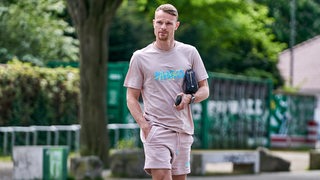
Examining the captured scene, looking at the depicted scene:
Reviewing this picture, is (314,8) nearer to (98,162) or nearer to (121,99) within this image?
(121,99)

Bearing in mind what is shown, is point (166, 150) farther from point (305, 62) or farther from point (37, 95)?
point (305, 62)

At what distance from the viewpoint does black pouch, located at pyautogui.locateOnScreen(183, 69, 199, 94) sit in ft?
25.6

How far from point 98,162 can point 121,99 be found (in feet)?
34.4

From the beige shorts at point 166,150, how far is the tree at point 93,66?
37.1 ft

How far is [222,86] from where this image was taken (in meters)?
31.2

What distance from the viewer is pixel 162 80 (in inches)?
308

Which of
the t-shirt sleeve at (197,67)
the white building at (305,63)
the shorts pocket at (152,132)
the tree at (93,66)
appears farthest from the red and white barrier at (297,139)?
the shorts pocket at (152,132)

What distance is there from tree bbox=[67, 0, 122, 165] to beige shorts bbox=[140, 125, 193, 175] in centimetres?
1130

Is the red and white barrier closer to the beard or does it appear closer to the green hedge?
the green hedge

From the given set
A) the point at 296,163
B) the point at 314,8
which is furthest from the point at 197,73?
the point at 314,8

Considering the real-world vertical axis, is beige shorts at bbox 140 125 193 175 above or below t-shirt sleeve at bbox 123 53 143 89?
below

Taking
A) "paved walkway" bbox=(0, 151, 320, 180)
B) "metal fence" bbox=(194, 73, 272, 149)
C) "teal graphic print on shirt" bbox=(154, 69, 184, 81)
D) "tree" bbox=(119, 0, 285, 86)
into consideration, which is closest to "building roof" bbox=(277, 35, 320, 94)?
"tree" bbox=(119, 0, 285, 86)

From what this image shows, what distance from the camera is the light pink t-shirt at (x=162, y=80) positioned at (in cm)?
782

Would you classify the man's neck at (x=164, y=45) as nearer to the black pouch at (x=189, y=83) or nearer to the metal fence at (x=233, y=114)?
the black pouch at (x=189, y=83)
